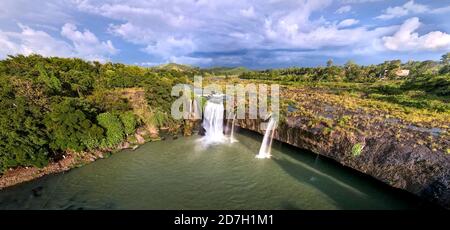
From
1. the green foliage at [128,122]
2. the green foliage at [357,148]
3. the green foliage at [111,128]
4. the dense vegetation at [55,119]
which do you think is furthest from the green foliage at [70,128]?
the green foliage at [357,148]

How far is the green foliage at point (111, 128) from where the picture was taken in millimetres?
26875

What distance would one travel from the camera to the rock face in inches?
626

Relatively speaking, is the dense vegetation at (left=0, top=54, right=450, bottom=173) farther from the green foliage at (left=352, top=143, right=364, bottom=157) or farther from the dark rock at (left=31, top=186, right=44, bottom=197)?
the green foliage at (left=352, top=143, right=364, bottom=157)

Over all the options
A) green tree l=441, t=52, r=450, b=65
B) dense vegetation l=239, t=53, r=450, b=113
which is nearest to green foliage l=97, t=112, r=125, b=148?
dense vegetation l=239, t=53, r=450, b=113

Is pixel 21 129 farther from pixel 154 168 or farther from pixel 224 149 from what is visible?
pixel 224 149

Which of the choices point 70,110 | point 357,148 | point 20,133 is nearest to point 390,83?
point 357,148

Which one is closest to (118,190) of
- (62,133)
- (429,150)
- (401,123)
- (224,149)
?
(62,133)

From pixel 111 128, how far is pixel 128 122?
251 cm

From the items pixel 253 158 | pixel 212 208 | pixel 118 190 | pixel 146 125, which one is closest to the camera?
pixel 212 208

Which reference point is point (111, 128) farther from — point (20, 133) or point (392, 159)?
point (392, 159)

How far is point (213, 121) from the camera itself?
36.2m

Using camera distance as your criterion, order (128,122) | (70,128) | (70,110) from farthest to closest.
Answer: (128,122), (70,110), (70,128)
